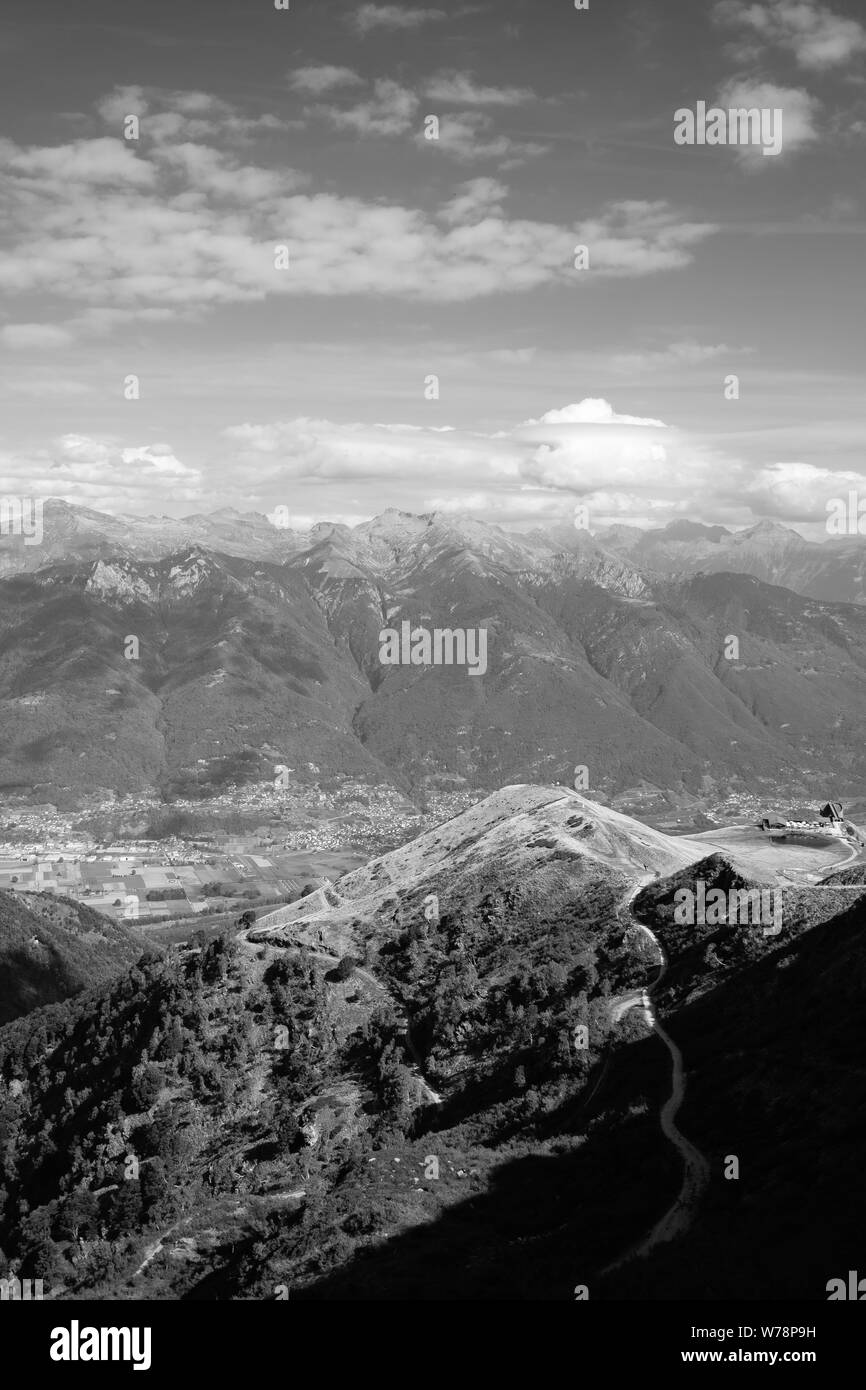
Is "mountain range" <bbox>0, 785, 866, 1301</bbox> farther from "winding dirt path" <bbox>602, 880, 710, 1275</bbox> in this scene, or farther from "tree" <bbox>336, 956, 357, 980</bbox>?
"winding dirt path" <bbox>602, 880, 710, 1275</bbox>

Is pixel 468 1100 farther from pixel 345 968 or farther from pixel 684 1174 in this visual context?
pixel 345 968

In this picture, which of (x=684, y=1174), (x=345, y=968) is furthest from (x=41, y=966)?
(x=684, y=1174)

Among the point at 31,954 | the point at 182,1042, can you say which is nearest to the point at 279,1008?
the point at 182,1042

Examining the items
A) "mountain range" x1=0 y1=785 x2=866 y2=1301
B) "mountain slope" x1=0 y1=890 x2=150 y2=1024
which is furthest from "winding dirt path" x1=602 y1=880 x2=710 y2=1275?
"mountain slope" x1=0 y1=890 x2=150 y2=1024

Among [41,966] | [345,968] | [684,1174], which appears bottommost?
[41,966]

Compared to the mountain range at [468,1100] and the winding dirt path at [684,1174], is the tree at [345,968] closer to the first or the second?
the mountain range at [468,1100]

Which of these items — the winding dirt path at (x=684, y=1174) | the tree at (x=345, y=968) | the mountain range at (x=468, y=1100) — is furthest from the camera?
the tree at (x=345, y=968)

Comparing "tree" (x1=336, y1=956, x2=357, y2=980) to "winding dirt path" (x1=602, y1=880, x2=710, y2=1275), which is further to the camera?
"tree" (x1=336, y1=956, x2=357, y2=980)

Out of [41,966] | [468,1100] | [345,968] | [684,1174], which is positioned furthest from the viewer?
[41,966]

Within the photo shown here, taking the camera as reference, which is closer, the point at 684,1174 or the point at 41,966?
the point at 684,1174

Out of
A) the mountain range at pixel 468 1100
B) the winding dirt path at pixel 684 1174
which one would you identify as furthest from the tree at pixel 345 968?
the winding dirt path at pixel 684 1174

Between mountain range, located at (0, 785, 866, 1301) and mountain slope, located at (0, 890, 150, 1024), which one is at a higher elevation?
mountain range, located at (0, 785, 866, 1301)

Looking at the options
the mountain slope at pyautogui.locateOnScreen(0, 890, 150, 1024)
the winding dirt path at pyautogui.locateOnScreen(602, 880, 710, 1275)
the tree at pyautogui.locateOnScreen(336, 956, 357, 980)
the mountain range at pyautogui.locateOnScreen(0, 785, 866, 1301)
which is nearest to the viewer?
the winding dirt path at pyautogui.locateOnScreen(602, 880, 710, 1275)

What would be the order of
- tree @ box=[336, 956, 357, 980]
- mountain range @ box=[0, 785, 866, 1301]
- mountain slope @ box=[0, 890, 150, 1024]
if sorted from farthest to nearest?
mountain slope @ box=[0, 890, 150, 1024], tree @ box=[336, 956, 357, 980], mountain range @ box=[0, 785, 866, 1301]
